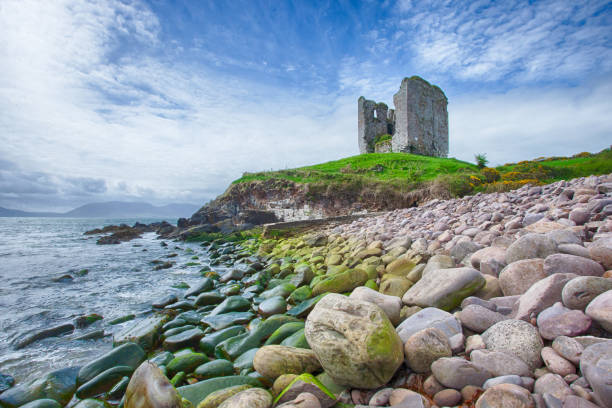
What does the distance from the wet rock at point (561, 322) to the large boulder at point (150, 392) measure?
2.33m

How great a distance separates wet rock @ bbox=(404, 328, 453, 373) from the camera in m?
1.80

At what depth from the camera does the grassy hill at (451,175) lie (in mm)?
10133

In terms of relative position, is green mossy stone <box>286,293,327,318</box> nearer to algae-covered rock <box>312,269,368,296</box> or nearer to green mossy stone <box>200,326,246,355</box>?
algae-covered rock <box>312,269,368,296</box>

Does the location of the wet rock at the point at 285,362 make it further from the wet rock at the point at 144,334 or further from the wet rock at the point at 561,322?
the wet rock at the point at 144,334

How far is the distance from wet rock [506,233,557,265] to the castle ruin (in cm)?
2759

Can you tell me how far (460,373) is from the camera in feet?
5.20

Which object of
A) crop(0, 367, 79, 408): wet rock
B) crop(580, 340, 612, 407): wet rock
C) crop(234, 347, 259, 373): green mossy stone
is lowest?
crop(0, 367, 79, 408): wet rock

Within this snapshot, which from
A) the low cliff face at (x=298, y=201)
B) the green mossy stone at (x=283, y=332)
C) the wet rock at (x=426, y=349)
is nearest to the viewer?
the wet rock at (x=426, y=349)

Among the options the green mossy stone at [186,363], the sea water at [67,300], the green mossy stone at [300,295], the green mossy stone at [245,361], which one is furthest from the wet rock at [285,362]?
the sea water at [67,300]

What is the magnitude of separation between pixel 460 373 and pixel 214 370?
2.18m

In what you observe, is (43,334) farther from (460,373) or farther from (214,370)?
(460,373)

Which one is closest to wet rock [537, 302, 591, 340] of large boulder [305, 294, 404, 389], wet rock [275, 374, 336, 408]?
large boulder [305, 294, 404, 389]

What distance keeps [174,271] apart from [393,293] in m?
7.55

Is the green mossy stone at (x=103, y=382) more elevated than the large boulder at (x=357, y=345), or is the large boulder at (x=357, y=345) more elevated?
the large boulder at (x=357, y=345)
